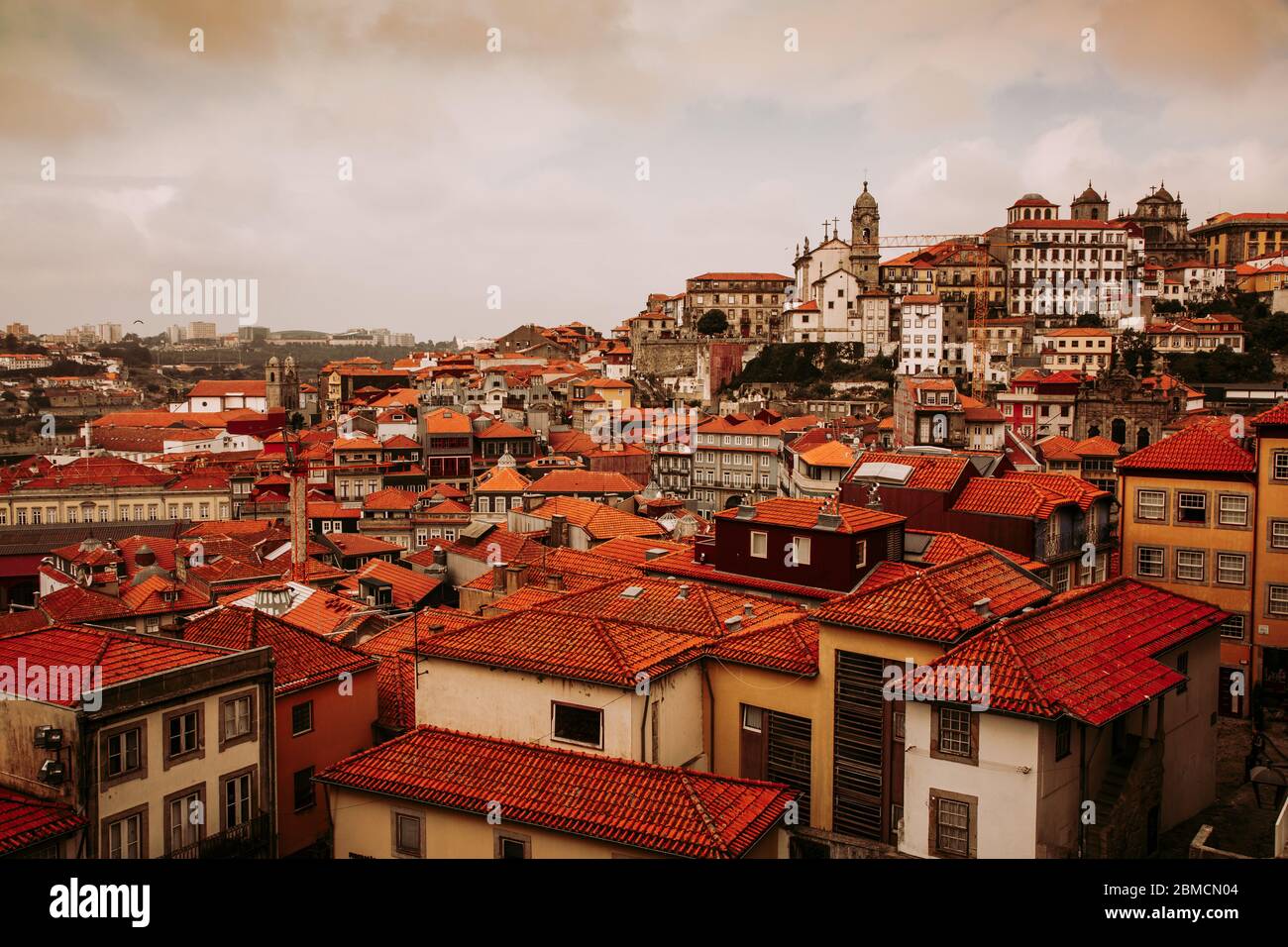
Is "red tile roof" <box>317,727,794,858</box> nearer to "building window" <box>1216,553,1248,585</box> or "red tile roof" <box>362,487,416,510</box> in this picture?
"building window" <box>1216,553,1248,585</box>

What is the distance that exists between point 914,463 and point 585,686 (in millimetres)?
7747

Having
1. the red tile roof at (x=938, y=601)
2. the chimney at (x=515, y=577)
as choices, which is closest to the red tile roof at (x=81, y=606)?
the chimney at (x=515, y=577)

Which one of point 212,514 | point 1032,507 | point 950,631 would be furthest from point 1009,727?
point 212,514

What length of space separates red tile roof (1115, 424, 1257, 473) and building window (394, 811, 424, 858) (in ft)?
31.0

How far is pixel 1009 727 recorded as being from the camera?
6.72m

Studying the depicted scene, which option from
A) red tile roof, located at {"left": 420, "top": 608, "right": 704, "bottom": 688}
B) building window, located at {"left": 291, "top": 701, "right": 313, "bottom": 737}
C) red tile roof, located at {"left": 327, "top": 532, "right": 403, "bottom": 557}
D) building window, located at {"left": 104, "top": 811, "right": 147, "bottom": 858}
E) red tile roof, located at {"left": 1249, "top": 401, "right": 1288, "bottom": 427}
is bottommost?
red tile roof, located at {"left": 327, "top": 532, "right": 403, "bottom": 557}

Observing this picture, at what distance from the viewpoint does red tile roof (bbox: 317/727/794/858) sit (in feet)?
20.7

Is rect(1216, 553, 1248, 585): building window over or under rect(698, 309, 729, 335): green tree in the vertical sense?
under

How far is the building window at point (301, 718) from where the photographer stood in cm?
948

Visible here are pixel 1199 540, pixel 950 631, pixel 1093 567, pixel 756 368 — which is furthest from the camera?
pixel 756 368

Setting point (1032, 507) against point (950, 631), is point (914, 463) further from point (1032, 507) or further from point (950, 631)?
point (950, 631)

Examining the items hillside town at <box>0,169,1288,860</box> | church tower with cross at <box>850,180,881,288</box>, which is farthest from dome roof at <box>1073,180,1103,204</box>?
hillside town at <box>0,169,1288,860</box>

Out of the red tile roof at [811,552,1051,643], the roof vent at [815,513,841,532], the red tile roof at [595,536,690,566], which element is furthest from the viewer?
the red tile roof at [595,536,690,566]
